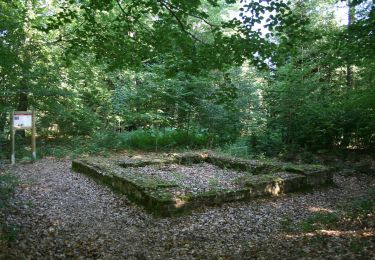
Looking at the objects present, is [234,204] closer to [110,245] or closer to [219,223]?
[219,223]

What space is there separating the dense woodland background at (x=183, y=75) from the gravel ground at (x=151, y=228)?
6.97ft

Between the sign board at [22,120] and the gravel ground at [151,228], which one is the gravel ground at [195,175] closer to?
the gravel ground at [151,228]

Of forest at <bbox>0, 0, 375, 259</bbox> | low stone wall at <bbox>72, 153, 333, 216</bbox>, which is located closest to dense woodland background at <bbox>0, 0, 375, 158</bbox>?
forest at <bbox>0, 0, 375, 259</bbox>

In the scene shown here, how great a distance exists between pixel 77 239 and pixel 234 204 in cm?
323

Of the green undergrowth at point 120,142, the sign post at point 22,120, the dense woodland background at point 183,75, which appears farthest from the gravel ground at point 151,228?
the green undergrowth at point 120,142

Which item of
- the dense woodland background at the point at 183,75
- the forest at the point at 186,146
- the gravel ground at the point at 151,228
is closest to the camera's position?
the gravel ground at the point at 151,228

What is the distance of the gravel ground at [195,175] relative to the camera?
7.94 m

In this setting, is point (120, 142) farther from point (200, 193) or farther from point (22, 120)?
point (200, 193)

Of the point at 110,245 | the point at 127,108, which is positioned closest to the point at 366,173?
the point at 110,245

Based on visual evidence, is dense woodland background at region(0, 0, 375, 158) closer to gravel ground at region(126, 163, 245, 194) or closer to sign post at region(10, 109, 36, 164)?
sign post at region(10, 109, 36, 164)

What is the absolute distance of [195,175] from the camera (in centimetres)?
977

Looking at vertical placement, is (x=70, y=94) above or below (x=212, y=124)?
above

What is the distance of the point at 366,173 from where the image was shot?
10344 mm

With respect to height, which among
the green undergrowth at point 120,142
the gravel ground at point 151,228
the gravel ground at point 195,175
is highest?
the green undergrowth at point 120,142
